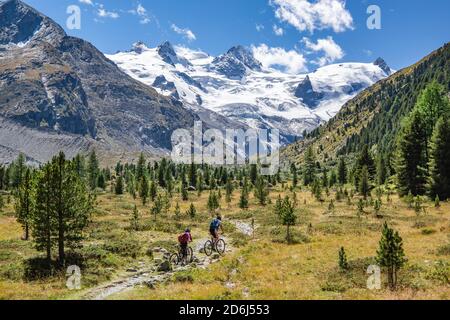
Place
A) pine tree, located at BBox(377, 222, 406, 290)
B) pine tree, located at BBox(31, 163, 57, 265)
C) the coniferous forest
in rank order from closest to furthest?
pine tree, located at BBox(377, 222, 406, 290) < the coniferous forest < pine tree, located at BBox(31, 163, 57, 265)

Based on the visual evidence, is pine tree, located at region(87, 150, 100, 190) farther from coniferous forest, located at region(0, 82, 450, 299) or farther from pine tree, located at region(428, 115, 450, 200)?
pine tree, located at region(428, 115, 450, 200)

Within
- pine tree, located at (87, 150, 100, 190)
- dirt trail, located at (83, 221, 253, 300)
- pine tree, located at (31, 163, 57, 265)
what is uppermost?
pine tree, located at (87, 150, 100, 190)

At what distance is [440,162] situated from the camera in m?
51.9

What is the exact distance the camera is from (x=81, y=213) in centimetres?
2970

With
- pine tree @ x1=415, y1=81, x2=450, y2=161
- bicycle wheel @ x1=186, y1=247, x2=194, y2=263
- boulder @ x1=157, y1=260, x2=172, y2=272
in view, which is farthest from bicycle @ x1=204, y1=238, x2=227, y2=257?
pine tree @ x1=415, y1=81, x2=450, y2=161

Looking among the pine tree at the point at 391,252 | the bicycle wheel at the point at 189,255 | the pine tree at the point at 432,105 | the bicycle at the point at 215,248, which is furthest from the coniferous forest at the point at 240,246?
the pine tree at the point at 432,105

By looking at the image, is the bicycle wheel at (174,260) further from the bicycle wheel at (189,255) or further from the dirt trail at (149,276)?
the dirt trail at (149,276)

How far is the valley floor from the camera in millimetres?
20297

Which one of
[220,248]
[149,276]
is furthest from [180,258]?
[220,248]

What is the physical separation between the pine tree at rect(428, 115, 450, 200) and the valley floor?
600cm

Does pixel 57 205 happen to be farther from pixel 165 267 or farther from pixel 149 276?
pixel 165 267

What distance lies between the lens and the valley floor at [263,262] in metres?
20.3

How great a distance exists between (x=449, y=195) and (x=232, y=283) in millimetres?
40543
